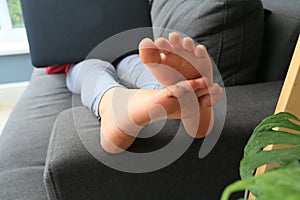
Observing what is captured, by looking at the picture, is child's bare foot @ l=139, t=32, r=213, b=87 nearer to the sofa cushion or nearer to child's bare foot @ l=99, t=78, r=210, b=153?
child's bare foot @ l=99, t=78, r=210, b=153

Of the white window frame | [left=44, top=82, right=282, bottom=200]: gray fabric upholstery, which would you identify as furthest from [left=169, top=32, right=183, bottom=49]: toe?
the white window frame

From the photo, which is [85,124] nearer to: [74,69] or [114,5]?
[74,69]

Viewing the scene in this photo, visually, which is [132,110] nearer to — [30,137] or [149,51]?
[149,51]

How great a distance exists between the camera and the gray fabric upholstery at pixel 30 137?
82 centimetres

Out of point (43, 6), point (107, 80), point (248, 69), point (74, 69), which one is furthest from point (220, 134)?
point (43, 6)

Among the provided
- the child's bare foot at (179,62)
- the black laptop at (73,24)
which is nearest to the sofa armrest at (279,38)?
the child's bare foot at (179,62)

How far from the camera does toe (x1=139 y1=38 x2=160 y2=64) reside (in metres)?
0.58

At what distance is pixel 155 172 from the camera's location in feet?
2.15

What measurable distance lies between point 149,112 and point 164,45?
0.42 feet

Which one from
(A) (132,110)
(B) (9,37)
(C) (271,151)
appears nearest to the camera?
(C) (271,151)

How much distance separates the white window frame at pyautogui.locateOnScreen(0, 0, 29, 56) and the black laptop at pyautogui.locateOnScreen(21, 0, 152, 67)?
35.5 inches

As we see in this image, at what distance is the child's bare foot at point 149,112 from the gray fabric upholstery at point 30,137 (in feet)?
0.98

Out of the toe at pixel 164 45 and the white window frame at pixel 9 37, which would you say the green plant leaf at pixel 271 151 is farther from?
the white window frame at pixel 9 37

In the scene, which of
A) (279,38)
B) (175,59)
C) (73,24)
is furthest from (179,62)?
(73,24)
